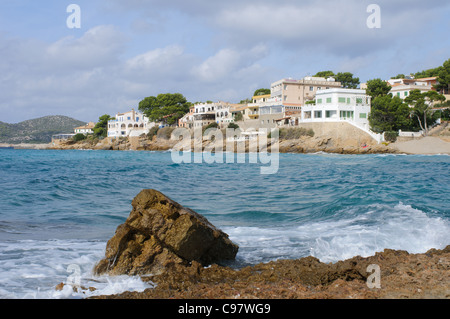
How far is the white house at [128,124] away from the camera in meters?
111

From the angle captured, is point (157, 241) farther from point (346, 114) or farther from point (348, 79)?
point (348, 79)

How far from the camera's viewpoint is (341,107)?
2586 inches

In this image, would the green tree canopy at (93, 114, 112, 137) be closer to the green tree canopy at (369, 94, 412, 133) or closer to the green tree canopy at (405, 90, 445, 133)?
the green tree canopy at (369, 94, 412, 133)

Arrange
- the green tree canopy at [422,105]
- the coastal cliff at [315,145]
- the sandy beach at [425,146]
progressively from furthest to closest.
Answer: the green tree canopy at [422,105] < the coastal cliff at [315,145] < the sandy beach at [425,146]

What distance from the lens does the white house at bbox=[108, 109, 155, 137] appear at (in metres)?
111

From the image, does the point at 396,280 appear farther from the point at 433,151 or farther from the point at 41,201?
the point at 433,151

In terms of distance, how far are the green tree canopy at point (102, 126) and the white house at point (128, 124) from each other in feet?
24.7

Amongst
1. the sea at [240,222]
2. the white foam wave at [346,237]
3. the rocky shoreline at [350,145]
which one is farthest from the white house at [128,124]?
the white foam wave at [346,237]

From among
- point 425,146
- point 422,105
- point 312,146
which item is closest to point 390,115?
point 422,105

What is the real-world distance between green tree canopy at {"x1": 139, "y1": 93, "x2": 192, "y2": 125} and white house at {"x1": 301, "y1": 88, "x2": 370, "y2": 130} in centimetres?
4782

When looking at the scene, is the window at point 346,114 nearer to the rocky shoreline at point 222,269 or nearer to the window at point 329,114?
the window at point 329,114

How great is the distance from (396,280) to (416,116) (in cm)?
→ 6306

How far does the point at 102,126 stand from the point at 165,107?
3028 centimetres

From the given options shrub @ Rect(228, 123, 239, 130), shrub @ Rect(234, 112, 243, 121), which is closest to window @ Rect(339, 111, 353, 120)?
shrub @ Rect(228, 123, 239, 130)
